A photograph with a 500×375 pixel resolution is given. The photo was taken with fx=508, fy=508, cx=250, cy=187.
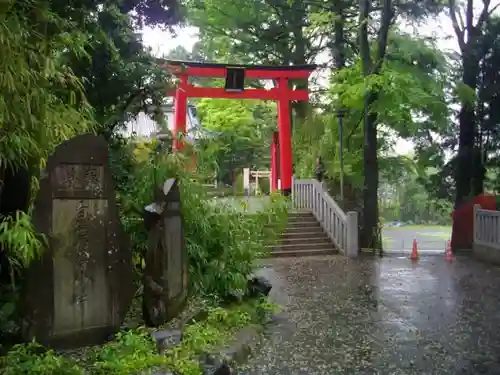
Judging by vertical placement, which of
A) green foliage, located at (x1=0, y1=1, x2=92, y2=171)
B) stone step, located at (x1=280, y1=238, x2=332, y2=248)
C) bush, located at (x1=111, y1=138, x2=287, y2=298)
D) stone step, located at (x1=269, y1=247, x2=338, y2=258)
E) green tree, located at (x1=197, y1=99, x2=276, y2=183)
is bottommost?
stone step, located at (x1=269, y1=247, x2=338, y2=258)

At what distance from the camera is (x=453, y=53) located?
48.2 feet

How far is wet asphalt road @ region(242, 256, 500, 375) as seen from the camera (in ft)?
15.7

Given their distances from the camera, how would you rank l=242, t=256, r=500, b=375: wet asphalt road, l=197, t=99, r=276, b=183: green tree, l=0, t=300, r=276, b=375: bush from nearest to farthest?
l=0, t=300, r=276, b=375: bush → l=242, t=256, r=500, b=375: wet asphalt road → l=197, t=99, r=276, b=183: green tree

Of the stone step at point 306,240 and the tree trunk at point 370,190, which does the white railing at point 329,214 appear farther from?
the tree trunk at point 370,190

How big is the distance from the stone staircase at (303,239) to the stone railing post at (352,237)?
0.61 meters

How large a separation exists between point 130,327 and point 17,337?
1097 millimetres

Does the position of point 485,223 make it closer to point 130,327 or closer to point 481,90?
point 481,90

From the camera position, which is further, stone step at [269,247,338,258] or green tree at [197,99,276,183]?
green tree at [197,99,276,183]

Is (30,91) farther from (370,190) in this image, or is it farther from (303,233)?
(370,190)

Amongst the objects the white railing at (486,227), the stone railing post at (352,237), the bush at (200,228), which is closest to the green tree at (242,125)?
the stone railing post at (352,237)

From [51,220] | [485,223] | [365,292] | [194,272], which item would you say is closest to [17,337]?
[51,220]

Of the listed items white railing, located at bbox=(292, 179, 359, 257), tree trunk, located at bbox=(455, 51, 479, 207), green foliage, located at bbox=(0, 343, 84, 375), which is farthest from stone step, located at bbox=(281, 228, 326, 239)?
green foliage, located at bbox=(0, 343, 84, 375)

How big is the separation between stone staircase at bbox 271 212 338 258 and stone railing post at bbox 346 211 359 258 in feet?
2.01

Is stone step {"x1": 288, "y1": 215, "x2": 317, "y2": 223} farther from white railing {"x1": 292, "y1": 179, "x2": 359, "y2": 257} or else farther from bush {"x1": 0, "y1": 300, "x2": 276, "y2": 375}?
bush {"x1": 0, "y1": 300, "x2": 276, "y2": 375}
